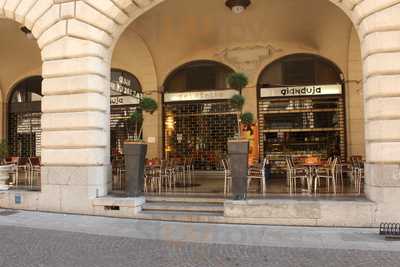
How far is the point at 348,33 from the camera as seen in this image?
13.8 m

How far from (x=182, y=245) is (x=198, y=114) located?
9.76m

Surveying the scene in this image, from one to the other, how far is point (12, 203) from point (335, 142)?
37.2 ft

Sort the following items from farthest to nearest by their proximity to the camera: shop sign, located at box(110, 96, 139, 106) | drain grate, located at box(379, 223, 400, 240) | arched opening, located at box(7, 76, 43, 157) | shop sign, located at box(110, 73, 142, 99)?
arched opening, located at box(7, 76, 43, 157) → shop sign, located at box(110, 96, 139, 106) → shop sign, located at box(110, 73, 142, 99) → drain grate, located at box(379, 223, 400, 240)

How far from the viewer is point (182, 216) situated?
862 cm

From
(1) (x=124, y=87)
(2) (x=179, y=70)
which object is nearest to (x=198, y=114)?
(2) (x=179, y=70)

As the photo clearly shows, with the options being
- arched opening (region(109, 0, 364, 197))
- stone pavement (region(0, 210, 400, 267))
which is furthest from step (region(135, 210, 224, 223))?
arched opening (region(109, 0, 364, 197))

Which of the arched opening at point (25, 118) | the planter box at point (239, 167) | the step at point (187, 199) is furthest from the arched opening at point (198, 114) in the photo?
the planter box at point (239, 167)

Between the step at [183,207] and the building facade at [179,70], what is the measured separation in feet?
1.88

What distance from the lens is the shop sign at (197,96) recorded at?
15.8m

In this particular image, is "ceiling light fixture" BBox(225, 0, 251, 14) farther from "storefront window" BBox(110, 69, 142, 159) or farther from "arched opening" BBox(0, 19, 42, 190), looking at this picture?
"arched opening" BBox(0, 19, 42, 190)

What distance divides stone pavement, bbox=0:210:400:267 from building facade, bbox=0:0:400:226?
2.71ft

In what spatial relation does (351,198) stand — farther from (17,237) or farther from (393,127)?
(17,237)

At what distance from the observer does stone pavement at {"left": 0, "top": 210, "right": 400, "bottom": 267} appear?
5824 millimetres

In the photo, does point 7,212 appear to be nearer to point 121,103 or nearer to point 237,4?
point 121,103
